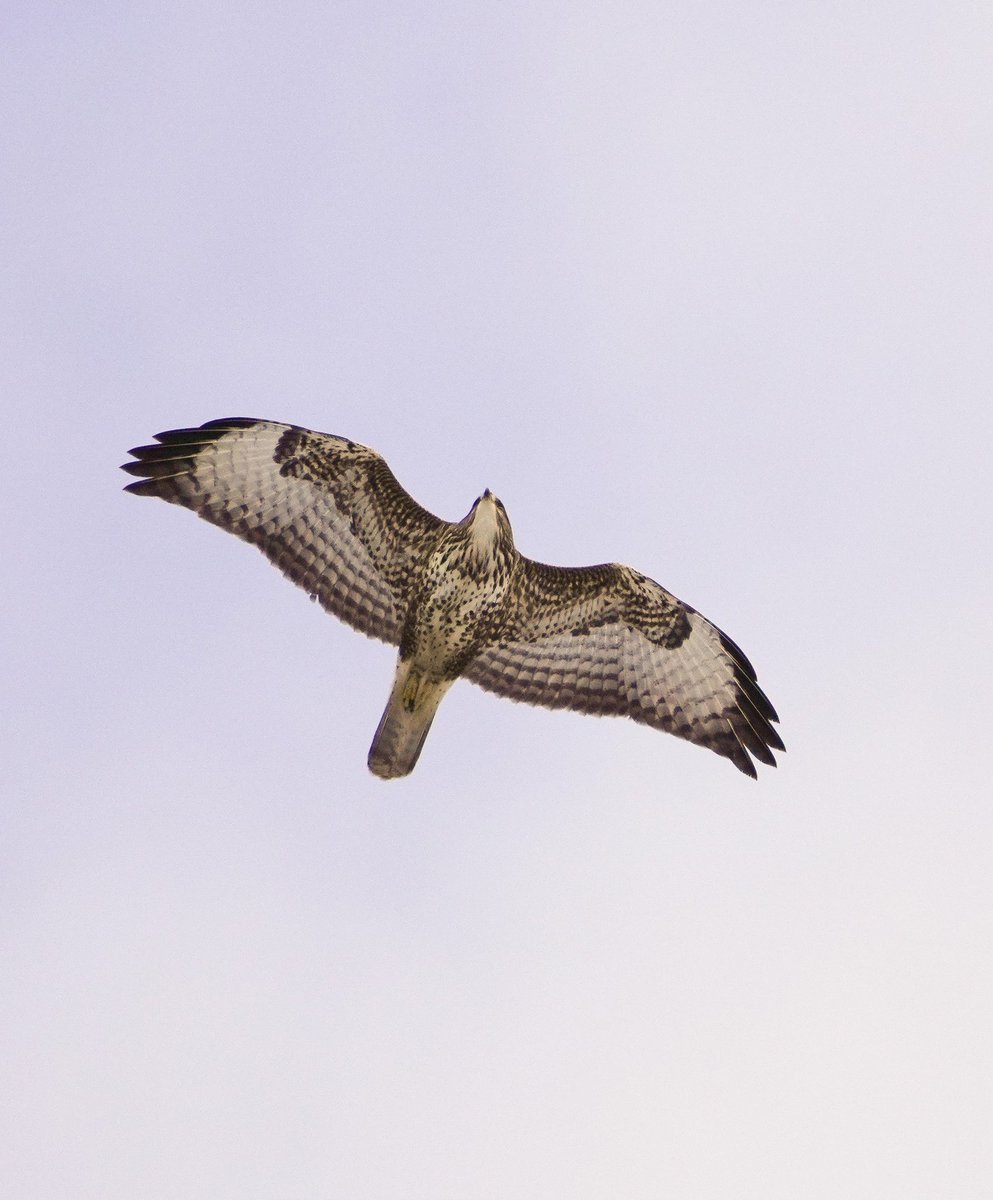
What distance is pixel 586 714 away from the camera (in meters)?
13.5

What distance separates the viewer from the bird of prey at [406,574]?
12.5m

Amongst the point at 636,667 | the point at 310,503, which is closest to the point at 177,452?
the point at 310,503

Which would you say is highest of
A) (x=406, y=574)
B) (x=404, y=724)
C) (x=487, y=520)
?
(x=487, y=520)

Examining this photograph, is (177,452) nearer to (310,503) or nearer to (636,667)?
(310,503)

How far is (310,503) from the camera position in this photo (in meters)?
12.6

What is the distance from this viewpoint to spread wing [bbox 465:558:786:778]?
13.3m

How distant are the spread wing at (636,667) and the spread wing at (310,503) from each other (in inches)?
42.2

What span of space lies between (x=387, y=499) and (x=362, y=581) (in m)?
0.68

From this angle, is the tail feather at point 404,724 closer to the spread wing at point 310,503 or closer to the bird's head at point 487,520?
the spread wing at point 310,503

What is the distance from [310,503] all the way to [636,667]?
9.64 feet

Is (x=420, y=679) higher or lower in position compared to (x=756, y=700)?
lower

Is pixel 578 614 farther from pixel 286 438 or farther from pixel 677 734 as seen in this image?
pixel 286 438

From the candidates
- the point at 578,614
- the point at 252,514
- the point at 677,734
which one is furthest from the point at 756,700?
the point at 252,514

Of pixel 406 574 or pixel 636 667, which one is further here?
pixel 636 667
